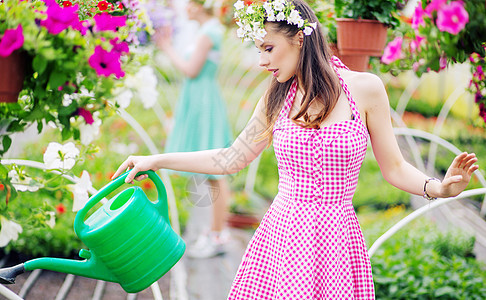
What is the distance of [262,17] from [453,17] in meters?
0.57

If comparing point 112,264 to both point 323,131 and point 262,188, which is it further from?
point 262,188

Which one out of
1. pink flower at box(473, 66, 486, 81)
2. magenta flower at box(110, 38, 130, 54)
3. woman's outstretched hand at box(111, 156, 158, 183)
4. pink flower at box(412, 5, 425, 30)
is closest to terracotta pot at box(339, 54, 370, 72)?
pink flower at box(473, 66, 486, 81)

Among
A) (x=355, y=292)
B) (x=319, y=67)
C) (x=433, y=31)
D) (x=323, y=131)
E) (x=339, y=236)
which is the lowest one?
(x=355, y=292)

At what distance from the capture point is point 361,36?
1.89 metres

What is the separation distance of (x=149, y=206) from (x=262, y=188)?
3.06m

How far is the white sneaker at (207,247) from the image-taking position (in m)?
3.19

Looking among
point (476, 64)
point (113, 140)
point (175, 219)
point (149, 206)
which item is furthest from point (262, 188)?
point (149, 206)

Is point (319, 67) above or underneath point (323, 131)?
above

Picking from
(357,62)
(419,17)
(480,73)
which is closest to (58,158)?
(419,17)

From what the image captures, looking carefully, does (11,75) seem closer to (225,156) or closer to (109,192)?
(109,192)

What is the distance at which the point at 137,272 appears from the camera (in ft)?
4.30

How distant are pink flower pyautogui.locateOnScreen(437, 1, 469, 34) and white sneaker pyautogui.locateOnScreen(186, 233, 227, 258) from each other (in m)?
2.45

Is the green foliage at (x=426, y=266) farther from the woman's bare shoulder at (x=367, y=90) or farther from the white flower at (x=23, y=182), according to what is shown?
the white flower at (x=23, y=182)

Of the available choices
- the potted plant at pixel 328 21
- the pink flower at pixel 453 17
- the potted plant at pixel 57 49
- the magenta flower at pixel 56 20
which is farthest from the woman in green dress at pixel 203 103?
the pink flower at pixel 453 17
